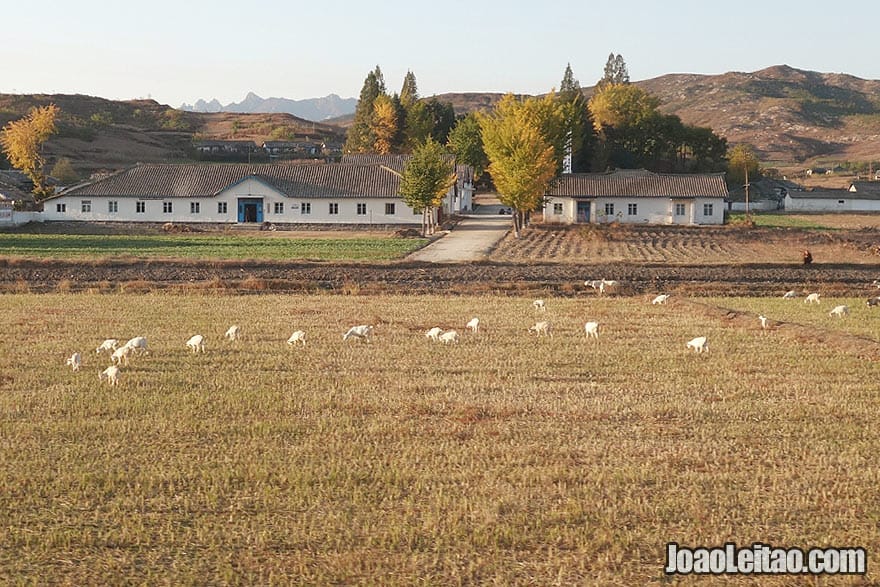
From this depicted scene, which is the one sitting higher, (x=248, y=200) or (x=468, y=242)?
(x=248, y=200)

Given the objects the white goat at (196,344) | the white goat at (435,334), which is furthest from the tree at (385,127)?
the white goat at (196,344)

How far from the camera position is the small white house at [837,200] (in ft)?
321

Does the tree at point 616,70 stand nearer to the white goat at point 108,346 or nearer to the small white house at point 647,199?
the small white house at point 647,199

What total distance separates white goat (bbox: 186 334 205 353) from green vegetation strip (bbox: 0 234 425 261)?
23148 mm

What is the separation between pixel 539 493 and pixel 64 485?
4.79 metres

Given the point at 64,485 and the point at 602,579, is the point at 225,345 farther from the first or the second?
the point at 602,579

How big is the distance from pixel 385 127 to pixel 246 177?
137 ft

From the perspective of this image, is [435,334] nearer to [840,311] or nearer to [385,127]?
[840,311]

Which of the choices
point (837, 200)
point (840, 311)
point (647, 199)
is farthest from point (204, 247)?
point (837, 200)

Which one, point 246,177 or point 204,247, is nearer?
point 204,247

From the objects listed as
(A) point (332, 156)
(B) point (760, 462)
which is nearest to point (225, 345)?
(B) point (760, 462)

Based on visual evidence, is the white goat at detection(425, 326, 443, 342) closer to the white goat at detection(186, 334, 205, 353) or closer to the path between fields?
the white goat at detection(186, 334, 205, 353)

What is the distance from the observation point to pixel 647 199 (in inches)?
2719

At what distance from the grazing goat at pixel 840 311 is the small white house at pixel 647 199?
4453 centimetres
